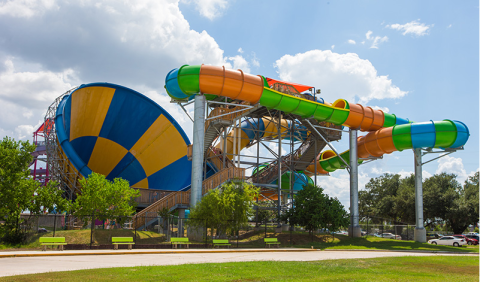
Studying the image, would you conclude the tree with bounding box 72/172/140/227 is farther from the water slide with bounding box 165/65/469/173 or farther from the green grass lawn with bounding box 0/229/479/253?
the water slide with bounding box 165/65/469/173

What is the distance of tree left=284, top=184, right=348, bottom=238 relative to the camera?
27484 millimetres

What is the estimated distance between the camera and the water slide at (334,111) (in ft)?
81.8

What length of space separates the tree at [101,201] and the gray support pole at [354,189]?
17938mm

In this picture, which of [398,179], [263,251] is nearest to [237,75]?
[263,251]

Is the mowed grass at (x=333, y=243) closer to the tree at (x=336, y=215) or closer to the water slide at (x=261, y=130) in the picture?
the tree at (x=336, y=215)

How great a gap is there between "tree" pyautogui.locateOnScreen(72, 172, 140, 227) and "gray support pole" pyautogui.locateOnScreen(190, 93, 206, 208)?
4.08 metres

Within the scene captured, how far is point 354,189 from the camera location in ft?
105

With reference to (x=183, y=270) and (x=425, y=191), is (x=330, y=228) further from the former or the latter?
(x=425, y=191)

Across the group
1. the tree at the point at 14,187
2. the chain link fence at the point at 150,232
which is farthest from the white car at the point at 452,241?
the tree at the point at 14,187

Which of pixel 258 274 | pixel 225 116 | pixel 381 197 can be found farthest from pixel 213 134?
pixel 381 197

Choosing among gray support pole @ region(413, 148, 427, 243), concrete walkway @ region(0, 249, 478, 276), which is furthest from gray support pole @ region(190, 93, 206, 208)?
A: gray support pole @ region(413, 148, 427, 243)

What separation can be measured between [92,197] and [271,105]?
13.2 metres

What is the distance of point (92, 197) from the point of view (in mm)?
22375

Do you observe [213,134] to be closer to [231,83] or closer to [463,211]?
[231,83]
